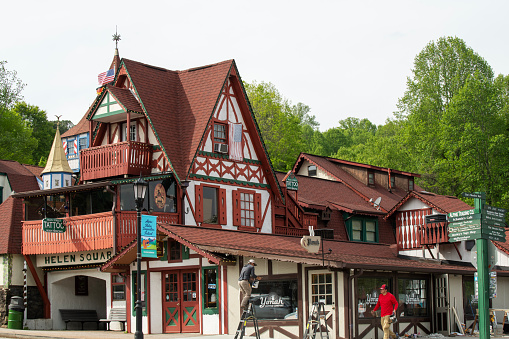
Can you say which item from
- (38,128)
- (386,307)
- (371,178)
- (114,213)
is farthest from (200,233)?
(38,128)

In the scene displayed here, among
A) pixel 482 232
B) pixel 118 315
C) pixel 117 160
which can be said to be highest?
pixel 117 160

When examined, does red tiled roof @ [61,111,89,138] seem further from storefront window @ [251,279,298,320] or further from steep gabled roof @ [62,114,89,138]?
storefront window @ [251,279,298,320]

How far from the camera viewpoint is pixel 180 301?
30141mm

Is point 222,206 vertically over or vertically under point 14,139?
under

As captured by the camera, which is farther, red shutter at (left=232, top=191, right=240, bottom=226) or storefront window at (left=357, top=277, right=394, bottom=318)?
red shutter at (left=232, top=191, right=240, bottom=226)

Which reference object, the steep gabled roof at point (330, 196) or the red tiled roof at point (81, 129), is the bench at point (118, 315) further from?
the red tiled roof at point (81, 129)

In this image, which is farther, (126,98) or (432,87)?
(432,87)

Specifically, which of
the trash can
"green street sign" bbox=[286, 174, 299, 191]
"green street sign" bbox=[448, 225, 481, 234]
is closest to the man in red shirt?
"green street sign" bbox=[448, 225, 481, 234]

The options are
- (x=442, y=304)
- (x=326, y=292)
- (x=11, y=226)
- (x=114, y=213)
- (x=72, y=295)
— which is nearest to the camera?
(x=326, y=292)

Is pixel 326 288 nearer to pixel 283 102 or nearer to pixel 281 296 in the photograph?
pixel 281 296

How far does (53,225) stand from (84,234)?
1430 millimetres

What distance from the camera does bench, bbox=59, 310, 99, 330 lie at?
1390 inches

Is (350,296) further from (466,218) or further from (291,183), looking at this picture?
(291,183)

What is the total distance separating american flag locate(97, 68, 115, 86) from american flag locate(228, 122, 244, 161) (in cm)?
1263
